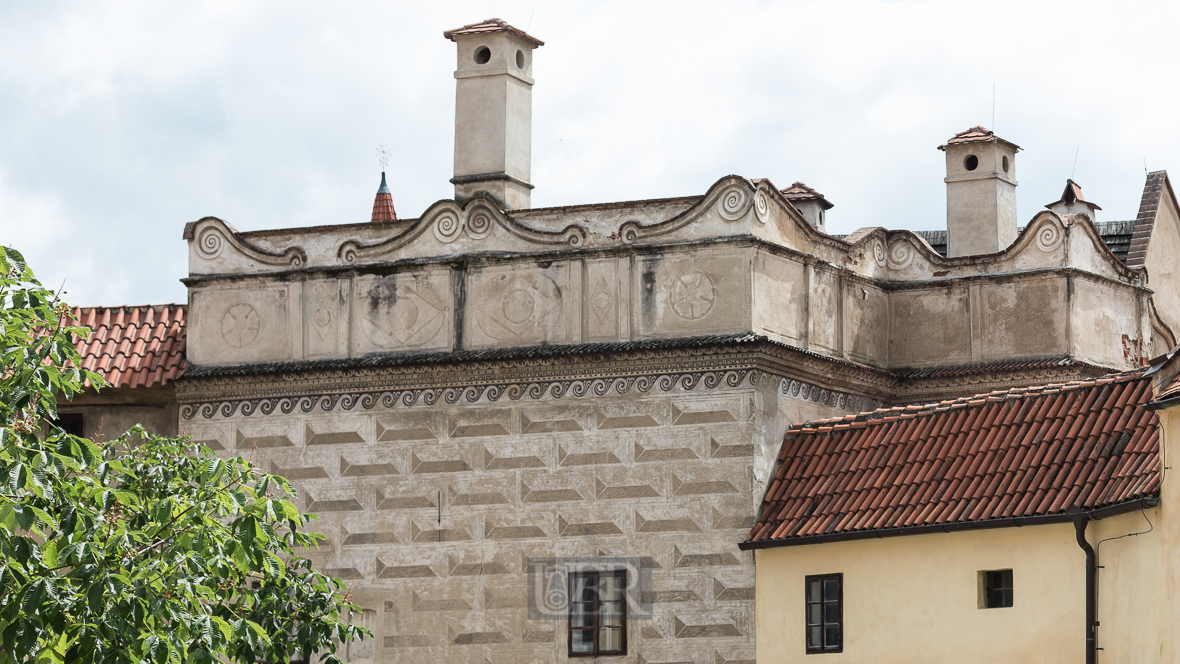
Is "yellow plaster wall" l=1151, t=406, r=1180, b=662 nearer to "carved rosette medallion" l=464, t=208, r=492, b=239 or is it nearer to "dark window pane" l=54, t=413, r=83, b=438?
"carved rosette medallion" l=464, t=208, r=492, b=239

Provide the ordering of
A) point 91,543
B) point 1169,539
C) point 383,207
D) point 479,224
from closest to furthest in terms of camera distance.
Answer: point 91,543
point 1169,539
point 479,224
point 383,207

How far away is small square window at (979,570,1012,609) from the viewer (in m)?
22.0

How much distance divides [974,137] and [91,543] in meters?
16.6

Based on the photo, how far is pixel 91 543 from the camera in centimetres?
1706

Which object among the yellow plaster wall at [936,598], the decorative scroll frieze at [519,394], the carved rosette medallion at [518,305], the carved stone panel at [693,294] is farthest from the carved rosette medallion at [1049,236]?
the carved rosette medallion at [518,305]

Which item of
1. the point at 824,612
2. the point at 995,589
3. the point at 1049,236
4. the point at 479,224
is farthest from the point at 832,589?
the point at 479,224

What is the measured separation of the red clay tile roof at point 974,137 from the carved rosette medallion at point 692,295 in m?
6.28

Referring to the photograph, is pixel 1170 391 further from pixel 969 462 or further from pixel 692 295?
pixel 692 295

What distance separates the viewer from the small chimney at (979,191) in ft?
97.9

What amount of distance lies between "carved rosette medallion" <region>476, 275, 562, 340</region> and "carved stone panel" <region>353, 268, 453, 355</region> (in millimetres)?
535

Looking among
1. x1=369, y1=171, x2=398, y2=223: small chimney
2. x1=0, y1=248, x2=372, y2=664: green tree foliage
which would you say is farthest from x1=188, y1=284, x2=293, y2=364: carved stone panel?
x1=369, y1=171, x2=398, y2=223: small chimney

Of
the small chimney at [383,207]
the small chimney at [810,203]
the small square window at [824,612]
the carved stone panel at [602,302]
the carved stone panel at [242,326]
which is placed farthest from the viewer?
the small chimney at [383,207]

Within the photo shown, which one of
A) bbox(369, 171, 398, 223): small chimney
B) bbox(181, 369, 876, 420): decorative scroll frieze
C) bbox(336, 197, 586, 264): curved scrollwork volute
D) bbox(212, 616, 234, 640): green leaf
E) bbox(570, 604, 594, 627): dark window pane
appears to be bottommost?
bbox(212, 616, 234, 640): green leaf

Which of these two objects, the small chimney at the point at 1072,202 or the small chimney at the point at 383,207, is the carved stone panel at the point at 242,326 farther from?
the small chimney at the point at 383,207
